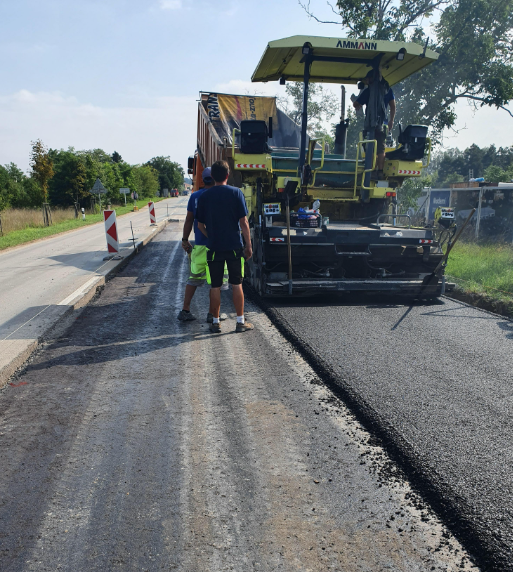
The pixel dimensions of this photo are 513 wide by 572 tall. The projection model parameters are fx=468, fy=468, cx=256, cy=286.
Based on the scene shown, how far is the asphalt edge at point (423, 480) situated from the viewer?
1967mm

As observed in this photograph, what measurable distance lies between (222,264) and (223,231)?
395mm

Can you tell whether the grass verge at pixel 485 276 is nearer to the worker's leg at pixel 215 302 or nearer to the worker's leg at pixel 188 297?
the worker's leg at pixel 215 302

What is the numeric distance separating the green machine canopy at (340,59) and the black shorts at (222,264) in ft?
11.7

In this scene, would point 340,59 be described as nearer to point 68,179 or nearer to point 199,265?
point 199,265

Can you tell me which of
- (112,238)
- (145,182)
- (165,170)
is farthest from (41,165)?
(165,170)

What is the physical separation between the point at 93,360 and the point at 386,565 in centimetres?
331

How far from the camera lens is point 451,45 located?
20000 mm

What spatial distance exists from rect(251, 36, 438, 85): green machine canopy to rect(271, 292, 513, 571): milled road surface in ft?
12.5

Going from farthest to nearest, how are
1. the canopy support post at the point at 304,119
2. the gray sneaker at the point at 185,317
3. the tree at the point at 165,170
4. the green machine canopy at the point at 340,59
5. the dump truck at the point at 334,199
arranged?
the tree at the point at 165,170 → the canopy support post at the point at 304,119 → the green machine canopy at the point at 340,59 → the dump truck at the point at 334,199 → the gray sneaker at the point at 185,317

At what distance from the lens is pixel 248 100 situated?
472 inches

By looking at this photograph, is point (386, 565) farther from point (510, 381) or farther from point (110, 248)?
point (110, 248)

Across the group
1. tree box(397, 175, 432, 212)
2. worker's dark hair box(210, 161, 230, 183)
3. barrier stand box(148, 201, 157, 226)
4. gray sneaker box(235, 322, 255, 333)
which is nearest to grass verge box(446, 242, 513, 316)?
gray sneaker box(235, 322, 255, 333)

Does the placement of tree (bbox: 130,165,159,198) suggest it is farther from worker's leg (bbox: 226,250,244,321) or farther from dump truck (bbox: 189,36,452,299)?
worker's leg (bbox: 226,250,244,321)

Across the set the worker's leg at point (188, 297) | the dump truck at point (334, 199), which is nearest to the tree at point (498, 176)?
the dump truck at point (334, 199)
